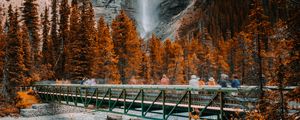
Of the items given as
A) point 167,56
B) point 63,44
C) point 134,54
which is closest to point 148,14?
point 167,56

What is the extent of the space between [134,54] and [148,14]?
96.2m

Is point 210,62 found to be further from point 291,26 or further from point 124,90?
point 291,26

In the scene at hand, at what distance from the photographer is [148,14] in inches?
5684

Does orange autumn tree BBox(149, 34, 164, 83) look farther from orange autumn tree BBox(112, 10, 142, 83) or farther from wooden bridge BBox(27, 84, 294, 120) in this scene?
wooden bridge BBox(27, 84, 294, 120)

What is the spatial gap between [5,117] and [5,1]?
111m

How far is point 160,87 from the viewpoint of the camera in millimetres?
19672

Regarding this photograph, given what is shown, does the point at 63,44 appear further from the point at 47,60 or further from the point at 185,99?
the point at 185,99

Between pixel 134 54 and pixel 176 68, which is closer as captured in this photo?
pixel 134 54

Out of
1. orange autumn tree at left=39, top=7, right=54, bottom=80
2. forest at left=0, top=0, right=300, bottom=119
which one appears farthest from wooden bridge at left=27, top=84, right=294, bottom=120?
orange autumn tree at left=39, top=7, right=54, bottom=80

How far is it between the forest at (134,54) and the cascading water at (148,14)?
4363 cm

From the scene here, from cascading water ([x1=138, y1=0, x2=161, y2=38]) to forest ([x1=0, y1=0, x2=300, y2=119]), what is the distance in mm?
43628

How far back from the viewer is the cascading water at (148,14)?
141 metres

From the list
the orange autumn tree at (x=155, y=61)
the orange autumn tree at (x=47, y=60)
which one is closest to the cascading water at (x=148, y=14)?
the orange autumn tree at (x=155, y=61)

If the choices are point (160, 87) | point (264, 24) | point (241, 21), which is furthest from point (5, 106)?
point (241, 21)
